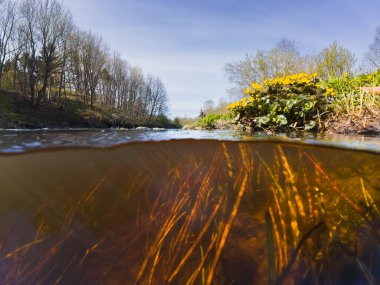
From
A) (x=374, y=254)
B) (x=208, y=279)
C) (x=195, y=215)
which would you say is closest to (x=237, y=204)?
(x=195, y=215)

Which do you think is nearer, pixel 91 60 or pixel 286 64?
pixel 286 64

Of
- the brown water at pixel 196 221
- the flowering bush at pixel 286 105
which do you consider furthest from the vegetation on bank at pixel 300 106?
the brown water at pixel 196 221

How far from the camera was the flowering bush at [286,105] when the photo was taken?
662 cm

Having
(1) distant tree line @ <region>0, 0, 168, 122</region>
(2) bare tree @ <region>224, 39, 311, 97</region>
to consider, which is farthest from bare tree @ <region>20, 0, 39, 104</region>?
(2) bare tree @ <region>224, 39, 311, 97</region>

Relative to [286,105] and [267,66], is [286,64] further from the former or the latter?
[286,105]

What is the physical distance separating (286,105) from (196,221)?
552 centimetres

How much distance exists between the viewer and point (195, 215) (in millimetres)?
2164

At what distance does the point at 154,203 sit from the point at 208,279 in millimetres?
977

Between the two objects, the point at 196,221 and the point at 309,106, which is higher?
the point at 309,106

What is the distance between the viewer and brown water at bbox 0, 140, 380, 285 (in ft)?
5.36

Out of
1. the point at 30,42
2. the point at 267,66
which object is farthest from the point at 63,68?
the point at 267,66

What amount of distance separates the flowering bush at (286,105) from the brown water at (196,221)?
3.31 meters

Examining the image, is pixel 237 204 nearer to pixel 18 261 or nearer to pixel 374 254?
pixel 374 254

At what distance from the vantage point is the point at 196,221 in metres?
2.08
